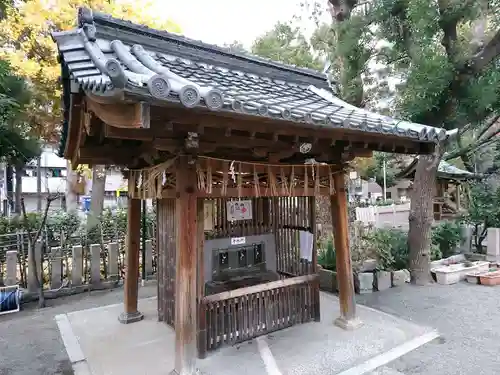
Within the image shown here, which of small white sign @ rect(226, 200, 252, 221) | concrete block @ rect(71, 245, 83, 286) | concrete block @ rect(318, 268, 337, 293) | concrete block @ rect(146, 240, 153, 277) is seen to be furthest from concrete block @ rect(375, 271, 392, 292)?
concrete block @ rect(71, 245, 83, 286)

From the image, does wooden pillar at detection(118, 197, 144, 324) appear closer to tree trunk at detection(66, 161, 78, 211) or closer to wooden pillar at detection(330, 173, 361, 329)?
wooden pillar at detection(330, 173, 361, 329)

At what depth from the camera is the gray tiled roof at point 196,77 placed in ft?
8.33

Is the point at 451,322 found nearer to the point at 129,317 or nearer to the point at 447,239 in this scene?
the point at 447,239

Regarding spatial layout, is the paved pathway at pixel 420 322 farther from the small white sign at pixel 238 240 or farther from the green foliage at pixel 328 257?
the small white sign at pixel 238 240

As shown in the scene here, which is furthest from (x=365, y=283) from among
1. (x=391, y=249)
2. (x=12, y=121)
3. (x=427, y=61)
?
(x=12, y=121)

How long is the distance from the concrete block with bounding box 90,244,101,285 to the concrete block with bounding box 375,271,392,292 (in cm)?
653

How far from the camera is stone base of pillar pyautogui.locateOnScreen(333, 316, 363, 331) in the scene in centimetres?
540

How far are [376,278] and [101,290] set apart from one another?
6.47 meters

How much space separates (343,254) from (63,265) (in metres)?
6.54

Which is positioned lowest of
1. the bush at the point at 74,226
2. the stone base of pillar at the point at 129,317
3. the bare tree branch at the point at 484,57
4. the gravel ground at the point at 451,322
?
the gravel ground at the point at 451,322

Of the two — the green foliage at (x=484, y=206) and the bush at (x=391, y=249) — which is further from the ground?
the green foliage at (x=484, y=206)

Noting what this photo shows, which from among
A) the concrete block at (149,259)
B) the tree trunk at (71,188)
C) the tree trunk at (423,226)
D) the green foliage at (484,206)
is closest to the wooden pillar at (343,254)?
the tree trunk at (423,226)

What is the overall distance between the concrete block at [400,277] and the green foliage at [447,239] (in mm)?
2599

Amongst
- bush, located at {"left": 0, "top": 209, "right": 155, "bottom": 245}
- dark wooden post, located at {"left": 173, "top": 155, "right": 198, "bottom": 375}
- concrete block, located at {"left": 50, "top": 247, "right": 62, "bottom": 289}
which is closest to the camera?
dark wooden post, located at {"left": 173, "top": 155, "right": 198, "bottom": 375}
